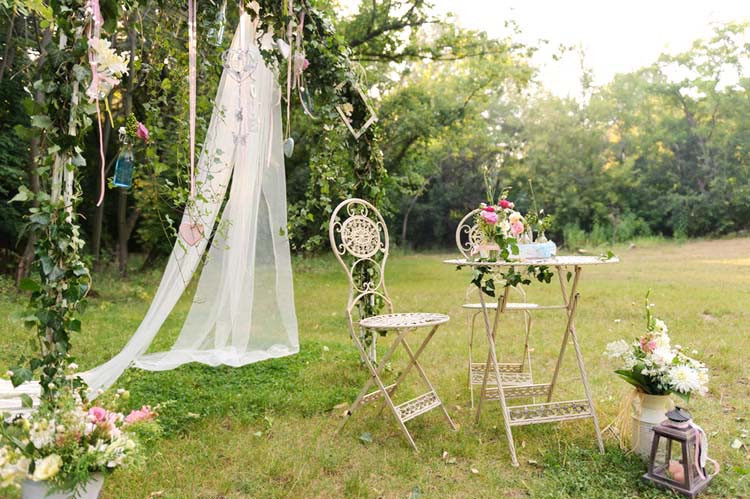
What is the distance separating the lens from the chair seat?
2.63m

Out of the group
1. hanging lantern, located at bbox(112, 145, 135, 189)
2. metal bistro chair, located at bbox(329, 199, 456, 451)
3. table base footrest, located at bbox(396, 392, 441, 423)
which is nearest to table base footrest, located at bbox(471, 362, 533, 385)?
metal bistro chair, located at bbox(329, 199, 456, 451)

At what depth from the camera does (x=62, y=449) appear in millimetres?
1807

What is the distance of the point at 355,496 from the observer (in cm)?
221

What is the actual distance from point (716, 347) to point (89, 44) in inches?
193

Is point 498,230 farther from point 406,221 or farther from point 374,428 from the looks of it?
point 406,221

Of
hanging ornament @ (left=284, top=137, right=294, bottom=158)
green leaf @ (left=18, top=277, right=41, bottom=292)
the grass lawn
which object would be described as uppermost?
hanging ornament @ (left=284, top=137, right=294, bottom=158)

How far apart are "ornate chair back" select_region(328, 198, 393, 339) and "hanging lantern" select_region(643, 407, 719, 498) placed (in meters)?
1.47

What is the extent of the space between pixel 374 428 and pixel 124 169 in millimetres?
1834

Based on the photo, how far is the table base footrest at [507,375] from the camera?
335 cm

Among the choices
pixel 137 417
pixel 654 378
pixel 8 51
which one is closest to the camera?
pixel 137 417

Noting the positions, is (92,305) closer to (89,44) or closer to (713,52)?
(89,44)

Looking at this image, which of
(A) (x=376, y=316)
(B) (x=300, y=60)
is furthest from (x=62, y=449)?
(B) (x=300, y=60)

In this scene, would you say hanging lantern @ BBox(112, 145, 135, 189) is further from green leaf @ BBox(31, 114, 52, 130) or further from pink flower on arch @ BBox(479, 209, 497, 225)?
pink flower on arch @ BBox(479, 209, 497, 225)

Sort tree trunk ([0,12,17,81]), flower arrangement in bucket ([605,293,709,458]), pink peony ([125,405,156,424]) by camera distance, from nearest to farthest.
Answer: pink peony ([125,405,156,424]) → flower arrangement in bucket ([605,293,709,458]) → tree trunk ([0,12,17,81])
